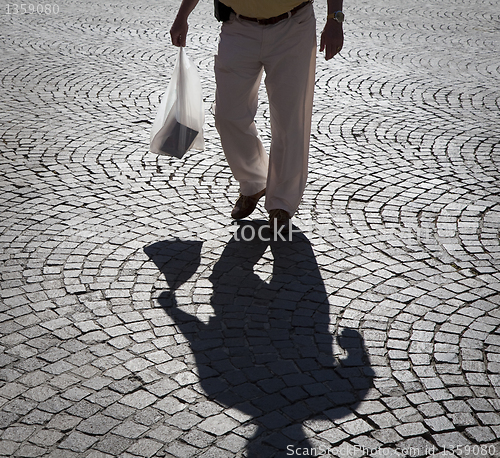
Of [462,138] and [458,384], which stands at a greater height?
[462,138]

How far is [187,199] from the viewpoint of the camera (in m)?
5.17

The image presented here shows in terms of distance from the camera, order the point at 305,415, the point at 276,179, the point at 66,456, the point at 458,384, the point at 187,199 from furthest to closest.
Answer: the point at 187,199 < the point at 276,179 < the point at 458,384 < the point at 305,415 < the point at 66,456

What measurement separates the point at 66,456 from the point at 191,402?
1.96 feet

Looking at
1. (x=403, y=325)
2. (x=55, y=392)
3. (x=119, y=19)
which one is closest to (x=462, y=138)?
(x=403, y=325)

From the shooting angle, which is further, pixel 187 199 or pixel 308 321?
pixel 187 199

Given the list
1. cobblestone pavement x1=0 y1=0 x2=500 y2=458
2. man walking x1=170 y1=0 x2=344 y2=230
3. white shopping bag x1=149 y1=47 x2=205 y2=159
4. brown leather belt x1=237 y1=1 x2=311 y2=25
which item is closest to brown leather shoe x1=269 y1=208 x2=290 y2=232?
man walking x1=170 y1=0 x2=344 y2=230

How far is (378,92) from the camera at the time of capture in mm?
7992

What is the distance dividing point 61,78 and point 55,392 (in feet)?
19.8

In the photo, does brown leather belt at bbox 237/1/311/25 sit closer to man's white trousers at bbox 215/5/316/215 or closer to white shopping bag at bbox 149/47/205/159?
man's white trousers at bbox 215/5/316/215

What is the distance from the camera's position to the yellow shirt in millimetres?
4160

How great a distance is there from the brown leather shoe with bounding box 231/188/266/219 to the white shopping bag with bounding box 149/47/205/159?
0.55 metres

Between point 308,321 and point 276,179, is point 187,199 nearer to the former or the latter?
point 276,179

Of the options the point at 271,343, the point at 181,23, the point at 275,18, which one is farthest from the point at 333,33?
the point at 271,343

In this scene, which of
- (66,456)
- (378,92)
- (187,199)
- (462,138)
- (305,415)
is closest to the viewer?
(66,456)
